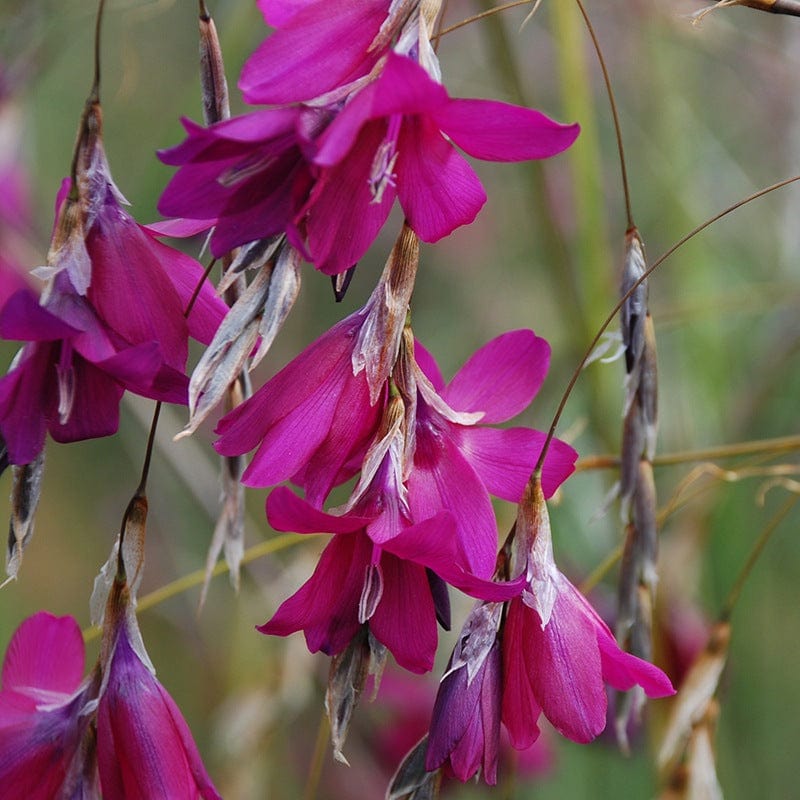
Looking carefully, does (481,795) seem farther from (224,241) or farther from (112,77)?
(112,77)

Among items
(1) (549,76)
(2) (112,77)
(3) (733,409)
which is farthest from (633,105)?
(3) (733,409)

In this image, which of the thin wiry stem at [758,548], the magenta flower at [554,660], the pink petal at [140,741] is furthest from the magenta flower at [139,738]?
Result: the thin wiry stem at [758,548]

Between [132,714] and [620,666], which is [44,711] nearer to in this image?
[132,714]

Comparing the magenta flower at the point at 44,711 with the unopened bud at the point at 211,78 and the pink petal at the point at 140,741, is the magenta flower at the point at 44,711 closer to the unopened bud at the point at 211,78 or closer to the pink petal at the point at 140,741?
the pink petal at the point at 140,741

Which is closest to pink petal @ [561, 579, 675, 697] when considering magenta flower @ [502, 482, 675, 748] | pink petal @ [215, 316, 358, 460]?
magenta flower @ [502, 482, 675, 748]

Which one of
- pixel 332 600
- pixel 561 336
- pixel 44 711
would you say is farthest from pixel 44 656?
pixel 561 336

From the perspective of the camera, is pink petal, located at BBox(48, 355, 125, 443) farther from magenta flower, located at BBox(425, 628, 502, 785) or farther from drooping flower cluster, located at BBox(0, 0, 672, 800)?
magenta flower, located at BBox(425, 628, 502, 785)
